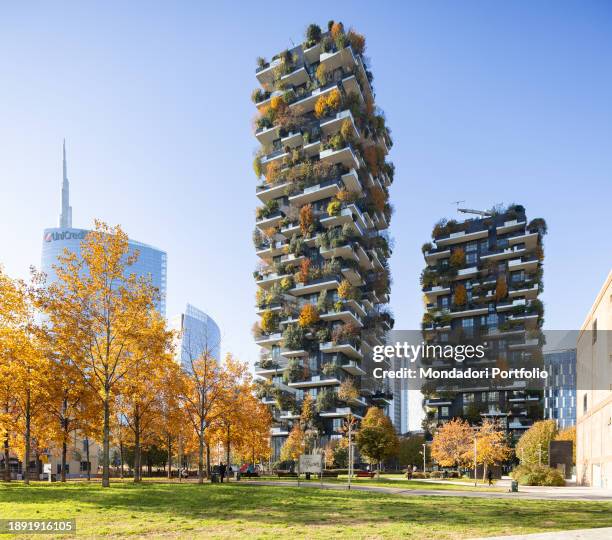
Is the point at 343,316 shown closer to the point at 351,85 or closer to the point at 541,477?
the point at 351,85

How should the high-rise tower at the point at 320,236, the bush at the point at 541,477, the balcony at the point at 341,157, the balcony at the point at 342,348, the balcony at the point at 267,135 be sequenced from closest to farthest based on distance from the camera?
1. the bush at the point at 541,477
2. the balcony at the point at 342,348
3. the high-rise tower at the point at 320,236
4. the balcony at the point at 341,157
5. the balcony at the point at 267,135

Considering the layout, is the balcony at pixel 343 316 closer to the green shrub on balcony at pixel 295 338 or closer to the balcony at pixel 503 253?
the green shrub on balcony at pixel 295 338

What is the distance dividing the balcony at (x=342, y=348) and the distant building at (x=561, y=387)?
11480 centimetres

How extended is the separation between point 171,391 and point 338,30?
7680 centimetres

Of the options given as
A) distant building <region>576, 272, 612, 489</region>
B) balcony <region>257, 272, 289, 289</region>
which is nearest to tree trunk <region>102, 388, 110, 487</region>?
distant building <region>576, 272, 612, 489</region>

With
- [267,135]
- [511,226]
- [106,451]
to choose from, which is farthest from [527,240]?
[106,451]

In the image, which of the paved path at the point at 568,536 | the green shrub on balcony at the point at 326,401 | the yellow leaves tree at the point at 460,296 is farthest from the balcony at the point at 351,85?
the paved path at the point at 568,536

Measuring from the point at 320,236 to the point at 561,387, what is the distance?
419ft

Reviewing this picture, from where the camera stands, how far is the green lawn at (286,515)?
1725 centimetres

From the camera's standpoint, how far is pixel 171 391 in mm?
44156

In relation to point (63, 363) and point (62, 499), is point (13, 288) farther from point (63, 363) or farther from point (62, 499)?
point (62, 499)

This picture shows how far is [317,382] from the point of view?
96562mm

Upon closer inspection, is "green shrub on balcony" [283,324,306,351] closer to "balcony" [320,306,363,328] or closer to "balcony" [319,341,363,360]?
"balcony" [319,341,363,360]

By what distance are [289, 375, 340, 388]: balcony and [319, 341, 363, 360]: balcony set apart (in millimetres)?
4109
